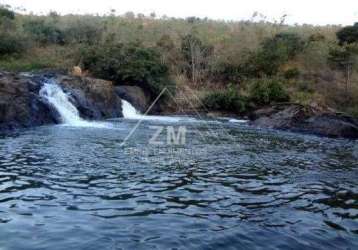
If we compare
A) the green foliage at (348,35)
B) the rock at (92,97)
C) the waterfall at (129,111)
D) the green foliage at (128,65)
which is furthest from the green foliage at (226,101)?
the green foliage at (348,35)

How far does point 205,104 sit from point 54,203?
91.0 feet

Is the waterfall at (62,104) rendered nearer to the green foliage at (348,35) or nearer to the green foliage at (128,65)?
the green foliage at (128,65)

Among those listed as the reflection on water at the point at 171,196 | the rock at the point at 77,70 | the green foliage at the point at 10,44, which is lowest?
the reflection on water at the point at 171,196

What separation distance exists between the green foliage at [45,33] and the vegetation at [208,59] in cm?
10

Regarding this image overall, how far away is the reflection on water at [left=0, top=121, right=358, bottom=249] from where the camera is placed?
A: 23.4ft

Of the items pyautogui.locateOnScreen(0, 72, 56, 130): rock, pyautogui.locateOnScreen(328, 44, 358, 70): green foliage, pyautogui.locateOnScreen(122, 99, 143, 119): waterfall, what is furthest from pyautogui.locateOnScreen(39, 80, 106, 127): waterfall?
pyautogui.locateOnScreen(328, 44, 358, 70): green foliage

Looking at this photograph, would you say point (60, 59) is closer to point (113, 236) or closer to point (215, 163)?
point (215, 163)

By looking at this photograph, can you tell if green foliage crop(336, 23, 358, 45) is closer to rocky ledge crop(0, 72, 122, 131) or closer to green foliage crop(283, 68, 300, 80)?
green foliage crop(283, 68, 300, 80)

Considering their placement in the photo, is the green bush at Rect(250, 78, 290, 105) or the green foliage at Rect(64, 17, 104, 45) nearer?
the green bush at Rect(250, 78, 290, 105)

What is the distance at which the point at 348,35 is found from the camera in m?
49.3

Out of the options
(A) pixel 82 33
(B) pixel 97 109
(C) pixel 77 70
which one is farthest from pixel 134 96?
(A) pixel 82 33

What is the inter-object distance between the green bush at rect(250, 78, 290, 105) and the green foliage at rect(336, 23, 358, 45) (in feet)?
58.5

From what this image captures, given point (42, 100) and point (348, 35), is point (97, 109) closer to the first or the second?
point (42, 100)

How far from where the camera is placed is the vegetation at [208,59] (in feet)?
116
